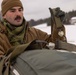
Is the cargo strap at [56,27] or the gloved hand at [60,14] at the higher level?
the gloved hand at [60,14]

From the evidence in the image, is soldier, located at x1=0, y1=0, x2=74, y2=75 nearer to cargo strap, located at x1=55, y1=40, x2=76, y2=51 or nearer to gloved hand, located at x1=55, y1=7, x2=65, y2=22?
cargo strap, located at x1=55, y1=40, x2=76, y2=51

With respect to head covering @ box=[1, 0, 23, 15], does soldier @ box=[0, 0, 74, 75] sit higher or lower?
lower

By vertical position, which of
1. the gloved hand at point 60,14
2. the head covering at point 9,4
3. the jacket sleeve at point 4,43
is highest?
the head covering at point 9,4

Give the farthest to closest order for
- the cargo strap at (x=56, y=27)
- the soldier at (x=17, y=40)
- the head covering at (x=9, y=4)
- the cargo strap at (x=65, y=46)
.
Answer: the head covering at (x=9, y=4)
the cargo strap at (x=56, y=27)
the cargo strap at (x=65, y=46)
the soldier at (x=17, y=40)

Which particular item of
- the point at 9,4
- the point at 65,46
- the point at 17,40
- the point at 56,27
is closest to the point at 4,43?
the point at 17,40

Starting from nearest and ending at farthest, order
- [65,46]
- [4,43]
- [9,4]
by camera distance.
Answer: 1. [65,46]
2. [4,43]
3. [9,4]

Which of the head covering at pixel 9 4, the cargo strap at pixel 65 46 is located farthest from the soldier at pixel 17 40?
the cargo strap at pixel 65 46

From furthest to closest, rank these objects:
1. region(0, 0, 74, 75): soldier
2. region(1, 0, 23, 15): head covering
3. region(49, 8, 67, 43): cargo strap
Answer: region(1, 0, 23, 15): head covering → region(49, 8, 67, 43): cargo strap → region(0, 0, 74, 75): soldier

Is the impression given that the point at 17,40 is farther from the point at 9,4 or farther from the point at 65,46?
the point at 65,46

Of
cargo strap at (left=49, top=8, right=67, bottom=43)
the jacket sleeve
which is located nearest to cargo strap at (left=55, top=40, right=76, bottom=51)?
cargo strap at (left=49, top=8, right=67, bottom=43)

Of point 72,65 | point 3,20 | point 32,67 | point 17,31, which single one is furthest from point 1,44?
point 72,65

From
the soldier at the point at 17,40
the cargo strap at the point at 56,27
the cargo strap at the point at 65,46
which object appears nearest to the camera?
the soldier at the point at 17,40

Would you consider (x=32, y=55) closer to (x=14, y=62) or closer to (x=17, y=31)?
(x=14, y=62)

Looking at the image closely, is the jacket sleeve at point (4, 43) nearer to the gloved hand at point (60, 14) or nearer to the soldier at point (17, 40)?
the soldier at point (17, 40)
